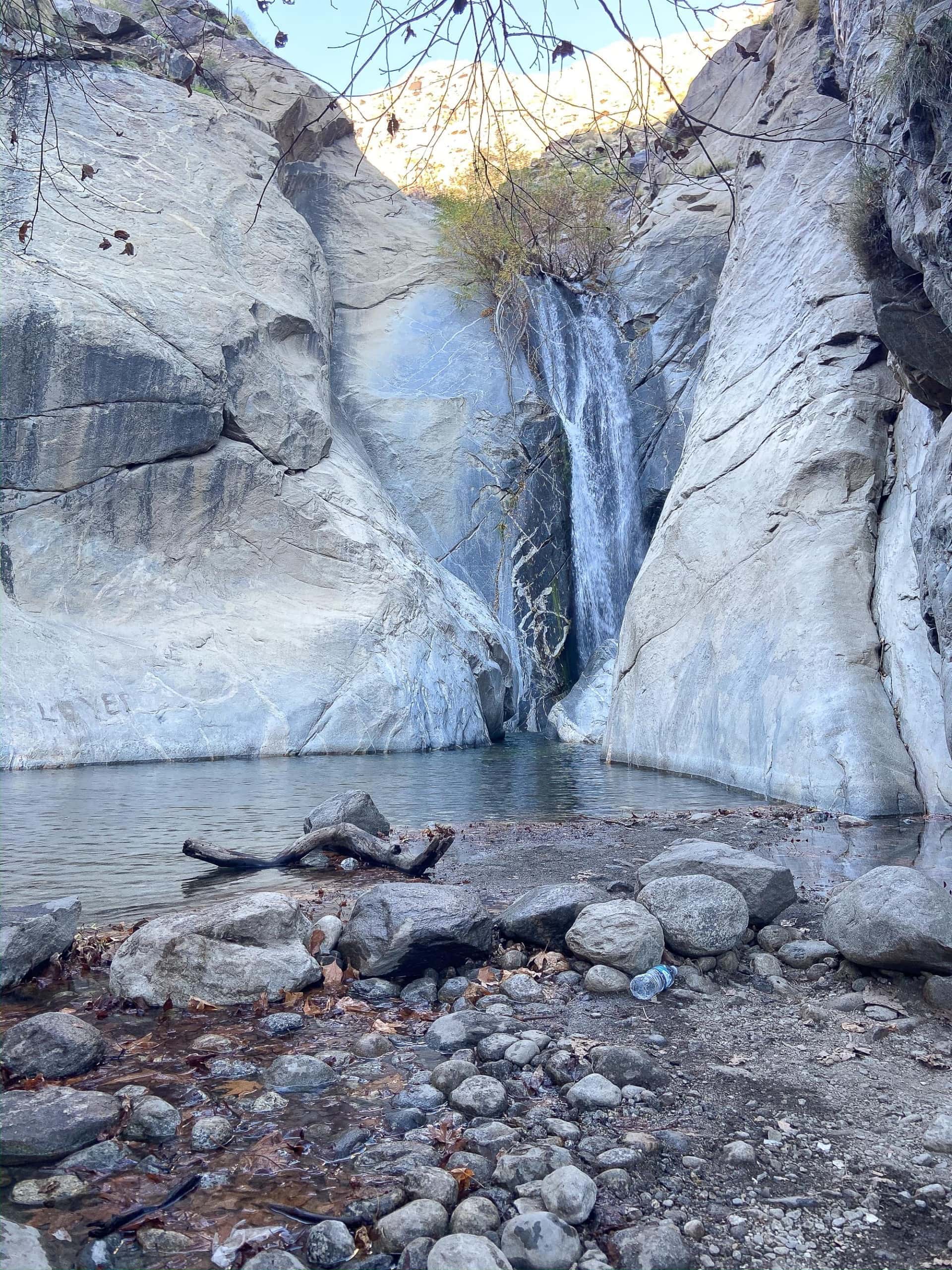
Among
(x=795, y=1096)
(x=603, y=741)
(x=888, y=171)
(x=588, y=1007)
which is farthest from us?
(x=603, y=741)

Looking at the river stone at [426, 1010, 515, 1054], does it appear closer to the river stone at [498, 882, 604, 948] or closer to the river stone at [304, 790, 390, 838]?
the river stone at [498, 882, 604, 948]

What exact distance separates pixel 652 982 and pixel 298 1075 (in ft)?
4.87

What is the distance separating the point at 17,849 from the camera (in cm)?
657

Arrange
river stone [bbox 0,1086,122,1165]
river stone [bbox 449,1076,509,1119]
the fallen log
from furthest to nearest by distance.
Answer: the fallen log < river stone [bbox 449,1076,509,1119] < river stone [bbox 0,1086,122,1165]

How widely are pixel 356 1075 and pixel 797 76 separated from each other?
16.3 m

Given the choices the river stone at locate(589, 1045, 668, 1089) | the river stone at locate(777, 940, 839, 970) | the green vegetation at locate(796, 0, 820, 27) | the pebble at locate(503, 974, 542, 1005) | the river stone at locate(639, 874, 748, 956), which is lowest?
the pebble at locate(503, 974, 542, 1005)

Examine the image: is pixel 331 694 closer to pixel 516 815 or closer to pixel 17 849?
pixel 516 815

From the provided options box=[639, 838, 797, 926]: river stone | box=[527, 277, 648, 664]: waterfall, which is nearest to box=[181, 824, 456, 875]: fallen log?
box=[639, 838, 797, 926]: river stone

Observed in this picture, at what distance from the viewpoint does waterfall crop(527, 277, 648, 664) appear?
2008cm

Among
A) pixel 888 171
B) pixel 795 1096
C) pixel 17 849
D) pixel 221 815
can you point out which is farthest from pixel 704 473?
pixel 795 1096

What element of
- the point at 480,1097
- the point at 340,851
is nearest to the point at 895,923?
the point at 480,1097

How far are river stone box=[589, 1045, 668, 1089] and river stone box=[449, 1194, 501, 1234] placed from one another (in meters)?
0.77

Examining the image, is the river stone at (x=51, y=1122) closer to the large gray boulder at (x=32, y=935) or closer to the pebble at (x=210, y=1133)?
the pebble at (x=210, y=1133)

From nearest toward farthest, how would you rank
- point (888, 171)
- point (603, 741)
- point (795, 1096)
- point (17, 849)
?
1. point (795, 1096)
2. point (17, 849)
3. point (888, 171)
4. point (603, 741)
